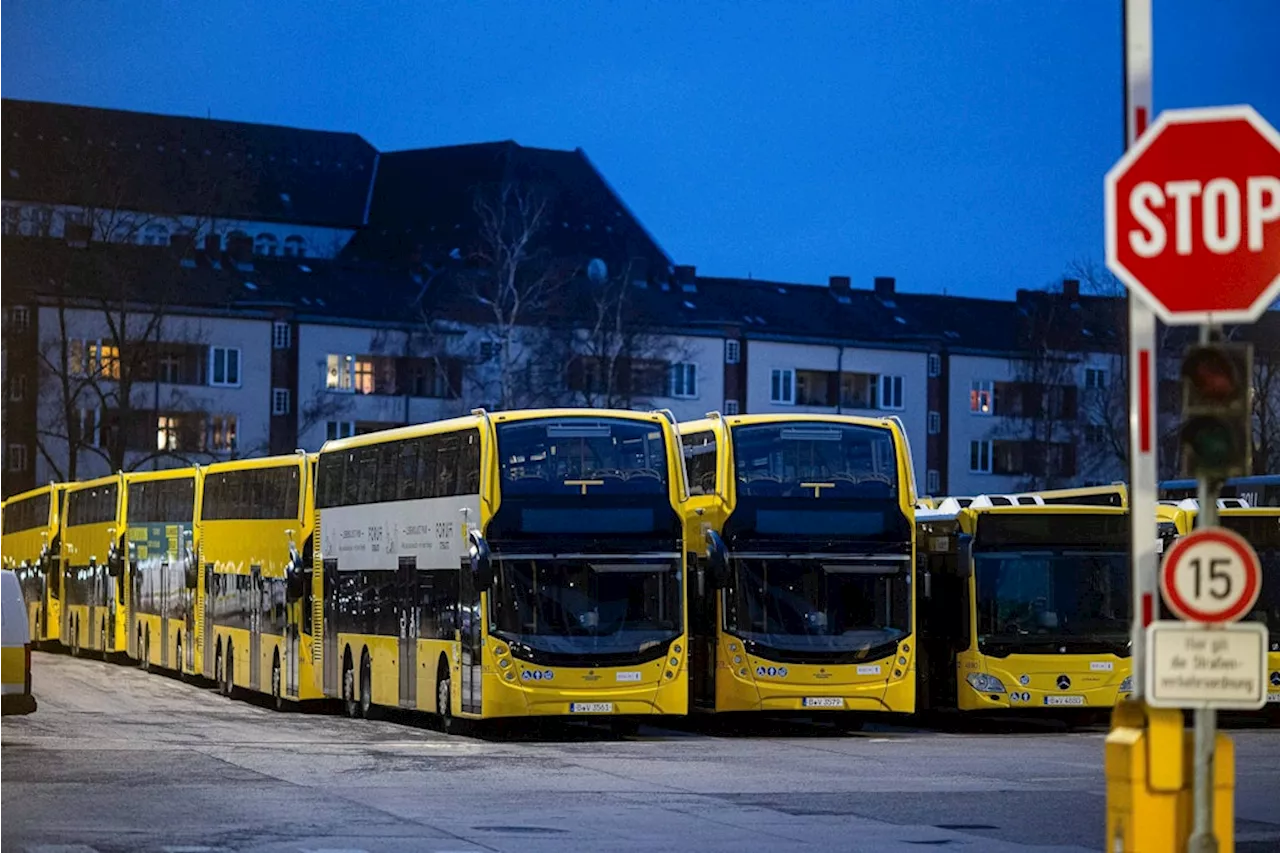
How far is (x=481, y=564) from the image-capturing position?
96.4 ft

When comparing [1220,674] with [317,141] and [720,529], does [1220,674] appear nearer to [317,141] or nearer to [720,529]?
[720,529]

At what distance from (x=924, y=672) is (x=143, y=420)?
2464 inches

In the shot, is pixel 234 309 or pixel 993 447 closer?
pixel 234 309

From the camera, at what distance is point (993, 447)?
115 m

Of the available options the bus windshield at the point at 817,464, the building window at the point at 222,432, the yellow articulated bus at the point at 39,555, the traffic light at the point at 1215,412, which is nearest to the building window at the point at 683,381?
the building window at the point at 222,432

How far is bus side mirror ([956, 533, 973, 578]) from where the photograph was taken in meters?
34.7

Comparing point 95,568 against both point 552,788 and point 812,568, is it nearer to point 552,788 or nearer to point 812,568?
point 812,568

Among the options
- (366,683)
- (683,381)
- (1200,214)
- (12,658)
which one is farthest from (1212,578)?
(683,381)

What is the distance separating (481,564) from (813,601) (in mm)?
5048

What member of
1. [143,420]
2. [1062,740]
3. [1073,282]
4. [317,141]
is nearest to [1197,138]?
[1062,740]

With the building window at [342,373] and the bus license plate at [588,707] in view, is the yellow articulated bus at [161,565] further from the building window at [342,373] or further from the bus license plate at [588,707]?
the building window at [342,373]

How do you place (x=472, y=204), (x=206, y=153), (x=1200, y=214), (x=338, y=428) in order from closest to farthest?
(x=1200, y=214), (x=338, y=428), (x=472, y=204), (x=206, y=153)

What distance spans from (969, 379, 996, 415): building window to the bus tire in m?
80.9

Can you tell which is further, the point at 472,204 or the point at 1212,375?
the point at 472,204
